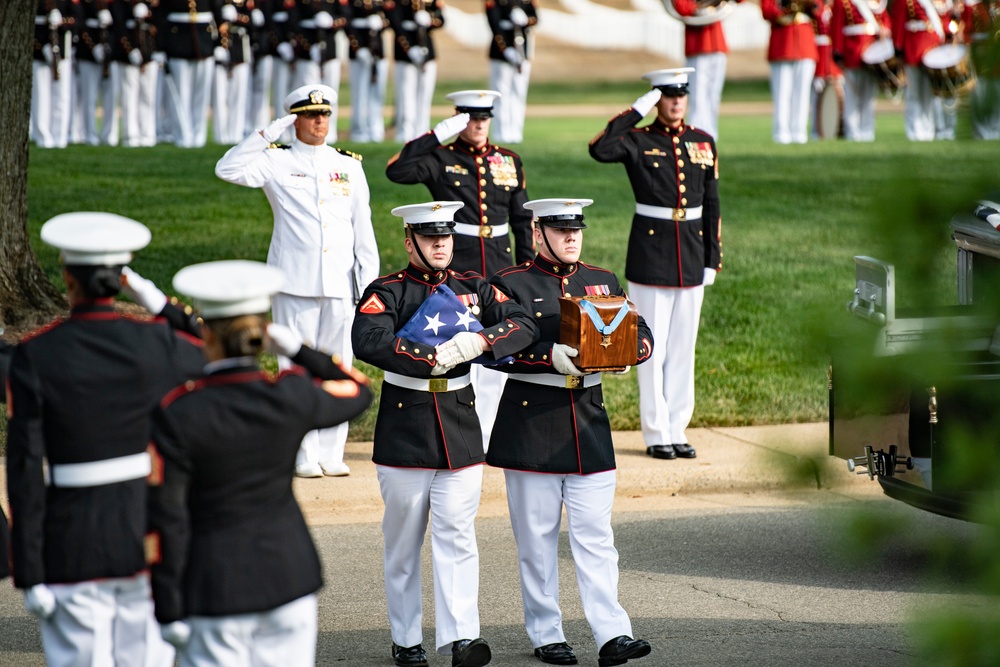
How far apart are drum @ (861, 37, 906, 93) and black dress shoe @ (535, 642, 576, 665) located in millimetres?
17158

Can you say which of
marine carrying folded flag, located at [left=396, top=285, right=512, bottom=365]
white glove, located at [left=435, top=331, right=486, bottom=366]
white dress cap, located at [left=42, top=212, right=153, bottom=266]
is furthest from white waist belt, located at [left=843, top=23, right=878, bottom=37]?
white dress cap, located at [left=42, top=212, right=153, bottom=266]

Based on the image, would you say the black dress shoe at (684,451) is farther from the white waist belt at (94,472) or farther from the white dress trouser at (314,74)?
the white dress trouser at (314,74)

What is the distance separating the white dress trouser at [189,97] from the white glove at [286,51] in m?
0.94

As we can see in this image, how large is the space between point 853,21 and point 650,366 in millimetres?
14845

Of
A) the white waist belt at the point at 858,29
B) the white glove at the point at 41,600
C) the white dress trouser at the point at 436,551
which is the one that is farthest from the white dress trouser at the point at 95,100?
the white glove at the point at 41,600

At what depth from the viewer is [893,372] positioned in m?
1.83

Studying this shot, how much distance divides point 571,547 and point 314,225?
11.0 feet

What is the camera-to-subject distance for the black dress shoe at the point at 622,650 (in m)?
5.77

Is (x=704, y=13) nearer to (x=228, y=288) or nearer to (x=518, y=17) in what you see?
(x=518, y=17)

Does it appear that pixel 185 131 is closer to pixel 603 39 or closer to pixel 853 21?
pixel 853 21

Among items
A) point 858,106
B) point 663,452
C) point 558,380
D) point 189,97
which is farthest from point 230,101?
point 558,380

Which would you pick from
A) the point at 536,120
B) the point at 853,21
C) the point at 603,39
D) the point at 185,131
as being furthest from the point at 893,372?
the point at 603,39

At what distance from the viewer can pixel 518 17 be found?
20.8 m

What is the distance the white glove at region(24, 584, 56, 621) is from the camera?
4.33 m
